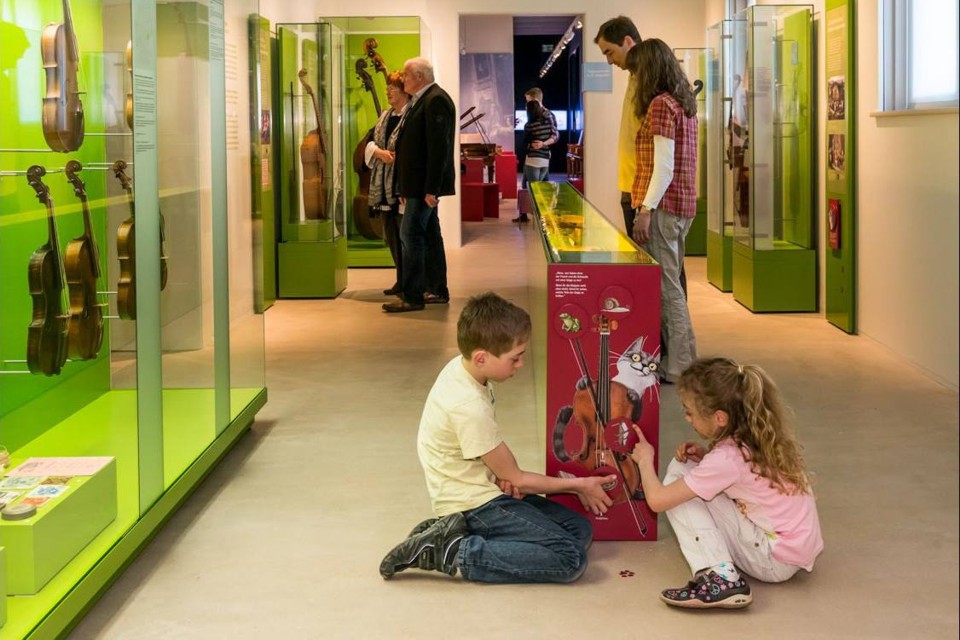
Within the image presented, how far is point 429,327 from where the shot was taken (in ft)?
26.2

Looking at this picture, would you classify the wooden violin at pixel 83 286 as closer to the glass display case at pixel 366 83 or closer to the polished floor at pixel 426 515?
the polished floor at pixel 426 515

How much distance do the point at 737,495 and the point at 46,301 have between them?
6.83ft

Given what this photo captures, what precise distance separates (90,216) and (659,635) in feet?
6.74

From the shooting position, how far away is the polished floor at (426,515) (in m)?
3.02

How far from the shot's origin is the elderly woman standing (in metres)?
8.87

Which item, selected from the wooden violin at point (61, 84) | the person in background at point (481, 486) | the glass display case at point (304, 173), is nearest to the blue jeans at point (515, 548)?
the person in background at point (481, 486)

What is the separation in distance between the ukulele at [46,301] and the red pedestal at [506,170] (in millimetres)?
17072

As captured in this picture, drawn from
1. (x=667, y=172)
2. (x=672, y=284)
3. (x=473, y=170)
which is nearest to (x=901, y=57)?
(x=667, y=172)

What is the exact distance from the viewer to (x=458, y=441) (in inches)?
130

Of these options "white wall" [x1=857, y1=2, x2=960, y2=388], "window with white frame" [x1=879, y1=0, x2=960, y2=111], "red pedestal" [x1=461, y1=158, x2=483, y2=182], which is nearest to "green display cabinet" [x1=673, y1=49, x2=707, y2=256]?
"white wall" [x1=857, y1=2, x2=960, y2=388]

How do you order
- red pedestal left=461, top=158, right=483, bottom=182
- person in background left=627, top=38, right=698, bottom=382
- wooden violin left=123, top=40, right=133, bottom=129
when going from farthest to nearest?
red pedestal left=461, top=158, right=483, bottom=182
person in background left=627, top=38, right=698, bottom=382
wooden violin left=123, top=40, right=133, bottom=129

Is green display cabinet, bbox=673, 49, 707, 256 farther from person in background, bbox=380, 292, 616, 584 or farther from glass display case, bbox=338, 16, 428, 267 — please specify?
person in background, bbox=380, 292, 616, 584

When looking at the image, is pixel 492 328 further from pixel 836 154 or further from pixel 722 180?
pixel 722 180

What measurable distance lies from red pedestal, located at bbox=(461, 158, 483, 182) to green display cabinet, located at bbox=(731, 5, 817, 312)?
28.7 ft
